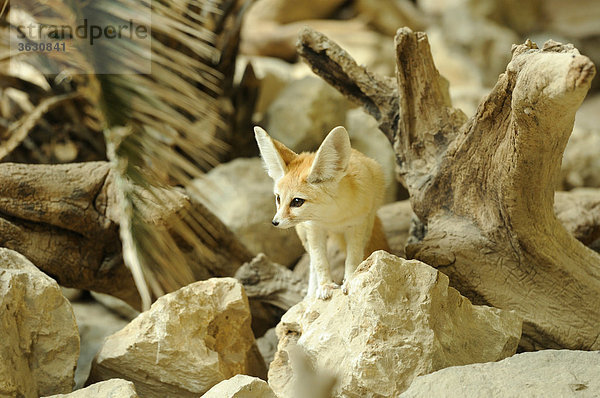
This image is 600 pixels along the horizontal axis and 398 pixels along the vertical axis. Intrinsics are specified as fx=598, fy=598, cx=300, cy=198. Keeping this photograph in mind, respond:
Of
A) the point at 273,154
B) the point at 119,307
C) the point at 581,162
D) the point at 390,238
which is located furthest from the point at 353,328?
the point at 581,162

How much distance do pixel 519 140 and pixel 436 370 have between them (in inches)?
44.7

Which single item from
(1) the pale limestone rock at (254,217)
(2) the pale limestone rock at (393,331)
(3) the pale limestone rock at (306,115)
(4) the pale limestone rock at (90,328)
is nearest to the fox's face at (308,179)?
(2) the pale limestone rock at (393,331)

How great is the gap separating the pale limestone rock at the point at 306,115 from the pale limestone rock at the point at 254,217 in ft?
2.98

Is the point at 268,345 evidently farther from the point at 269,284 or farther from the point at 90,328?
the point at 90,328

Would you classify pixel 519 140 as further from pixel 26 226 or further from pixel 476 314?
pixel 26 226

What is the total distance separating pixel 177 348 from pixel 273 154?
3.65 ft

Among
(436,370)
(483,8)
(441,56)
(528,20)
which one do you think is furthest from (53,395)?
(528,20)

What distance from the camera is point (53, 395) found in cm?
267

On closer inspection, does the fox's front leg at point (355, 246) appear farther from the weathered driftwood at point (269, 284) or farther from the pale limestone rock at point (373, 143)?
the pale limestone rock at point (373, 143)

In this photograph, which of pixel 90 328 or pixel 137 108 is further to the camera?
pixel 90 328

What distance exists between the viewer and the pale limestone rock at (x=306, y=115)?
21.8ft

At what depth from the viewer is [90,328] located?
4164mm

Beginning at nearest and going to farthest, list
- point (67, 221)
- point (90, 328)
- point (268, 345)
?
point (67, 221) → point (268, 345) → point (90, 328)

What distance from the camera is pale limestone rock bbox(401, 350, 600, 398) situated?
2285 millimetres
